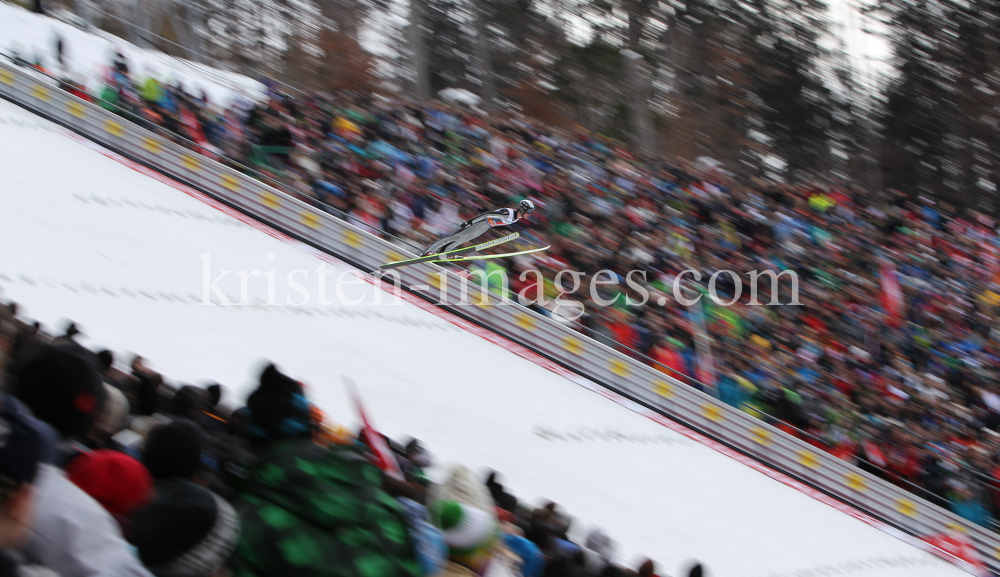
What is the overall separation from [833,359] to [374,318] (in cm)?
557

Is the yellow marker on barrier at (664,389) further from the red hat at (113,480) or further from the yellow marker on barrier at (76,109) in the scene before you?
the red hat at (113,480)

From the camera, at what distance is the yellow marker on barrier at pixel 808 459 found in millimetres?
10453

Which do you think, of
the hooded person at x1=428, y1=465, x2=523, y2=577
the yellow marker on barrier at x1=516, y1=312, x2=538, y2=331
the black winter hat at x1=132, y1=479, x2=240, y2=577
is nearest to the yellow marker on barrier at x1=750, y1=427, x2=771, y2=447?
the yellow marker on barrier at x1=516, y1=312, x2=538, y2=331

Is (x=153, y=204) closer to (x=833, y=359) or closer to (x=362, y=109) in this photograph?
(x=362, y=109)

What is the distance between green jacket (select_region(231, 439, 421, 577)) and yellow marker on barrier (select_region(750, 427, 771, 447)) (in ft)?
28.6

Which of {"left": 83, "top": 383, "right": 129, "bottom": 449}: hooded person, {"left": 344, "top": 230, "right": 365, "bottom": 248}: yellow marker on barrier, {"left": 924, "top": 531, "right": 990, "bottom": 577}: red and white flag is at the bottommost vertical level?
{"left": 924, "top": 531, "right": 990, "bottom": 577}: red and white flag

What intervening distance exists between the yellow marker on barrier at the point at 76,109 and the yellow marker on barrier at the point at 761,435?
9.60 m

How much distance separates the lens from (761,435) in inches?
414

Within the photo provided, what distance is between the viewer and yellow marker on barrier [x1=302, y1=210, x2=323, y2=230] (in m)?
11.9

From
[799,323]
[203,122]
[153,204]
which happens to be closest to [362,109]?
[203,122]

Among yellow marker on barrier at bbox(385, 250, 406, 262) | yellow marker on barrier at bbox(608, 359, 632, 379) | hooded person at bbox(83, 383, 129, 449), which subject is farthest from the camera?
yellow marker on barrier at bbox(385, 250, 406, 262)

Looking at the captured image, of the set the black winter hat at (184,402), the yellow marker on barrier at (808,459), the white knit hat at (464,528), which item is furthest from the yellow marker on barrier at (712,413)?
the white knit hat at (464,528)

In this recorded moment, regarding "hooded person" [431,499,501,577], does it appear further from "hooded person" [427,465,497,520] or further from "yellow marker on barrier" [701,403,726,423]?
"yellow marker on barrier" [701,403,726,423]

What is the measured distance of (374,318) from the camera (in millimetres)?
10586
